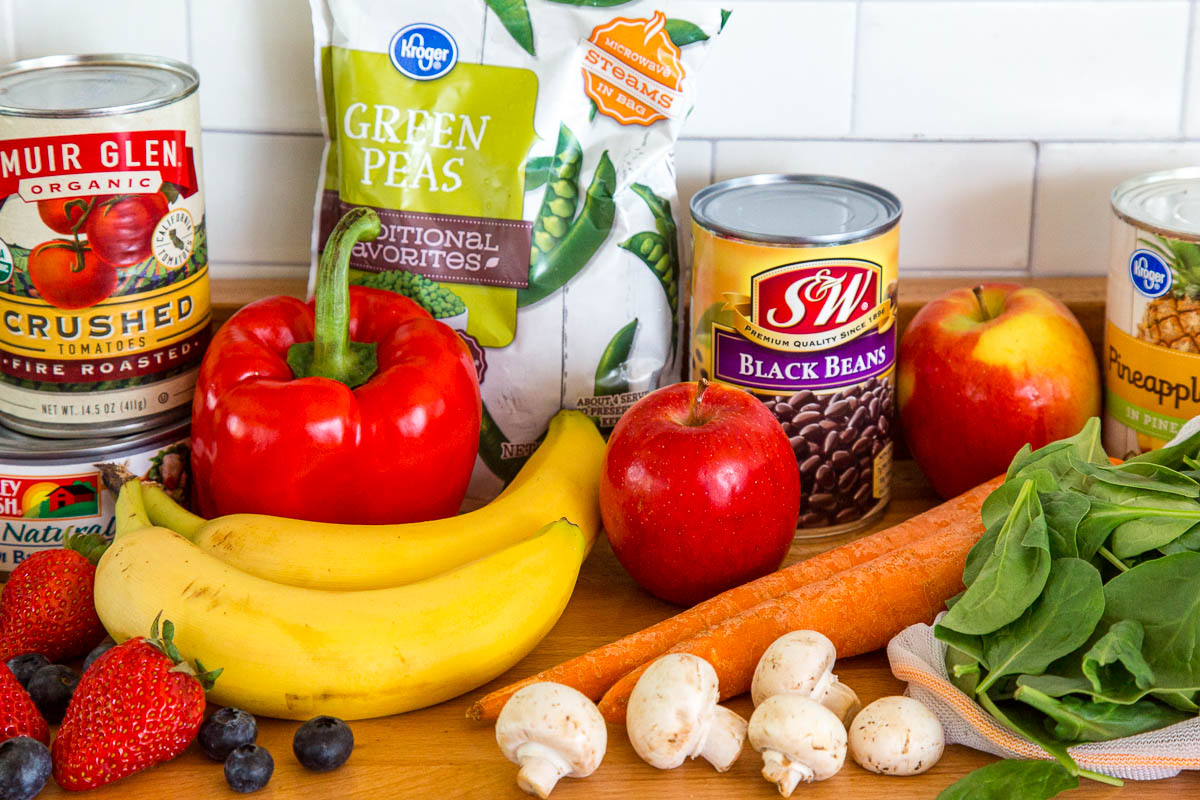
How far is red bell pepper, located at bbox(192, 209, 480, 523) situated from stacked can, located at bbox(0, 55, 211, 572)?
43 mm

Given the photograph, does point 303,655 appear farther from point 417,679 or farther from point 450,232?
point 450,232

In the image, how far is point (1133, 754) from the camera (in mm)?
721

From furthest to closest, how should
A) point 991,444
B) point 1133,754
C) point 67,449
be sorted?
1. point 991,444
2. point 67,449
3. point 1133,754

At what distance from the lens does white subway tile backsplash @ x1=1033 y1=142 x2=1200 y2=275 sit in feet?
3.66

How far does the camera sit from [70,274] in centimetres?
88

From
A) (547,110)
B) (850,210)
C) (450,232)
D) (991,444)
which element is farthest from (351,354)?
(991,444)

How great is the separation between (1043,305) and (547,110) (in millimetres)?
438

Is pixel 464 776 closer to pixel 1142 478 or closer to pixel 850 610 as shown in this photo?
pixel 850 610

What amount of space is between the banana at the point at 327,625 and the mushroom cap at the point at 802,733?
0.17 meters

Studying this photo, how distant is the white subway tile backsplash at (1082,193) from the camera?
43.9 inches

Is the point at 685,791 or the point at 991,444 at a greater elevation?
A: the point at 991,444

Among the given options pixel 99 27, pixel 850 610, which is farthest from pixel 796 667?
pixel 99 27

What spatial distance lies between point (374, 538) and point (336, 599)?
87 mm

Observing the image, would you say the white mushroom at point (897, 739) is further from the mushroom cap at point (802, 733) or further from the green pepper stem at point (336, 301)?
the green pepper stem at point (336, 301)
